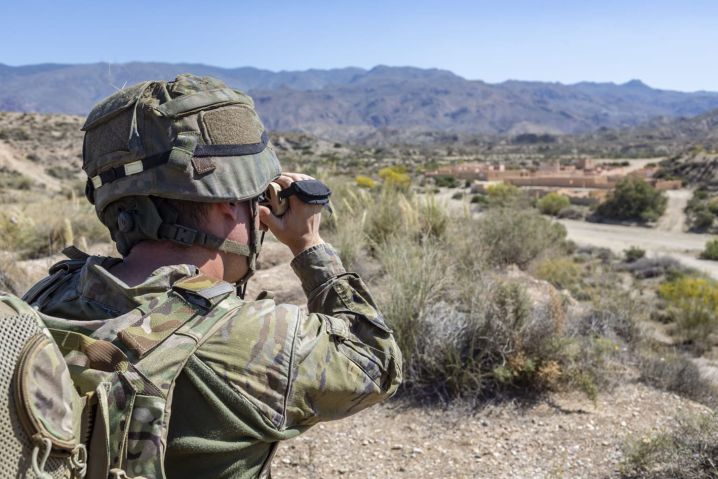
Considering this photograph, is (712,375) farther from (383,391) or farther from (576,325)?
(383,391)

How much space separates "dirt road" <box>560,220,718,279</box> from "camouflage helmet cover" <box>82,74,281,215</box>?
1583 cm

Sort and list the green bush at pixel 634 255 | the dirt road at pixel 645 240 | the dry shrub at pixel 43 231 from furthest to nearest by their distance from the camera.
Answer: the dirt road at pixel 645 240, the green bush at pixel 634 255, the dry shrub at pixel 43 231

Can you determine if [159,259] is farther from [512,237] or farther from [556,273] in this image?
[556,273]

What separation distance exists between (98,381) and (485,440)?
3.31 metres

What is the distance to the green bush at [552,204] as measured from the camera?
85.2 feet

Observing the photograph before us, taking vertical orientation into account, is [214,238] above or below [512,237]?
above

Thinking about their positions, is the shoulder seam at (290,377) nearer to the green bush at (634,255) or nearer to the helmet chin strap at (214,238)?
the helmet chin strap at (214,238)

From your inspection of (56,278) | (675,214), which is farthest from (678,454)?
(675,214)

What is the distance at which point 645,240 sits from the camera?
1977cm

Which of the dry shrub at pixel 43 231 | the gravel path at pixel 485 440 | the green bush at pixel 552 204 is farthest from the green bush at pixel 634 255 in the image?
the dry shrub at pixel 43 231

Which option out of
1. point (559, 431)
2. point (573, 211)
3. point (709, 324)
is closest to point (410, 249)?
point (559, 431)

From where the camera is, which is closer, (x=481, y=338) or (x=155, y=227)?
(x=155, y=227)

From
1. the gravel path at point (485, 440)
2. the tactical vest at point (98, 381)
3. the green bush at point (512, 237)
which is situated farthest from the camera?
the green bush at point (512, 237)

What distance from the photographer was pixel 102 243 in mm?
9008
